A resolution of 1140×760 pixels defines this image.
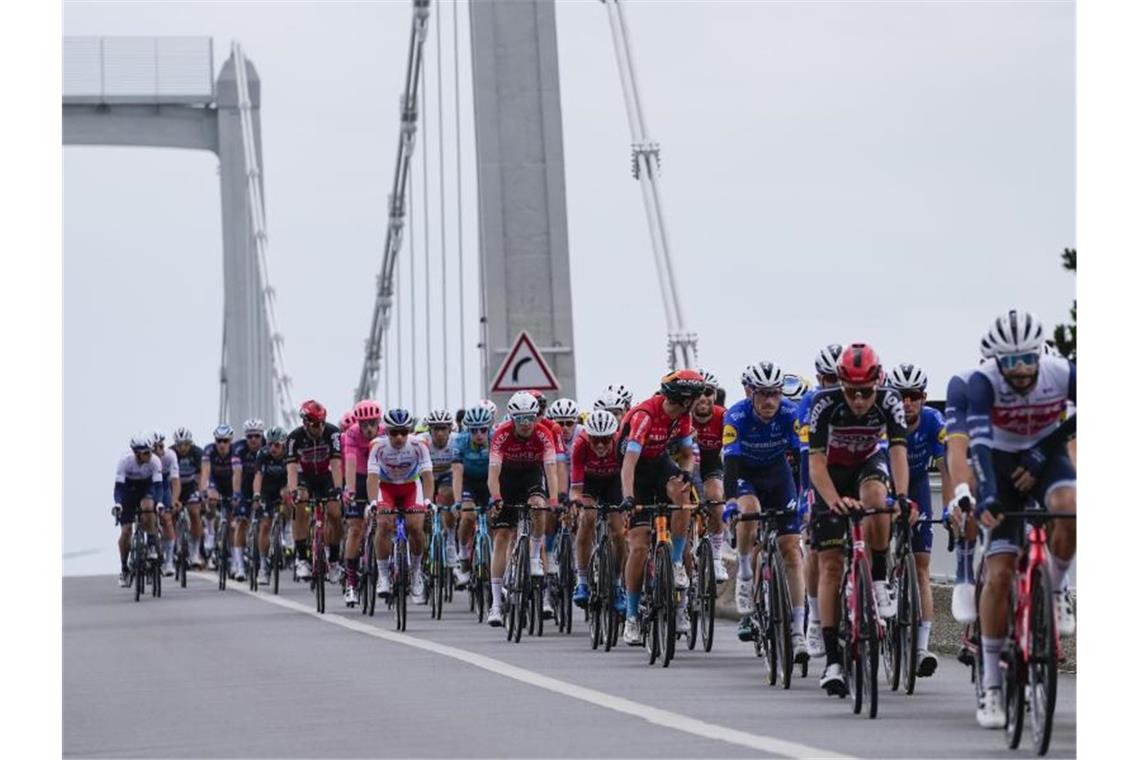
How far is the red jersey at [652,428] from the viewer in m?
19.3

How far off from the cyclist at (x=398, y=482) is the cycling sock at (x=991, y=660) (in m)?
12.0

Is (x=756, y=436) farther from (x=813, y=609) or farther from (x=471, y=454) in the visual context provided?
(x=471, y=454)

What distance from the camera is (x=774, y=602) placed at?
1639cm

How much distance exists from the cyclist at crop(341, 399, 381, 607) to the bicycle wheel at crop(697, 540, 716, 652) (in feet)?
23.0

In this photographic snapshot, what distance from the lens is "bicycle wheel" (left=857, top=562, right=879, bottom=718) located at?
14.3 metres

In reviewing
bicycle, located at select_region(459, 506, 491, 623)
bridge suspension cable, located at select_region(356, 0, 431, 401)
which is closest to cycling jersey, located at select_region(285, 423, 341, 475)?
bicycle, located at select_region(459, 506, 491, 623)

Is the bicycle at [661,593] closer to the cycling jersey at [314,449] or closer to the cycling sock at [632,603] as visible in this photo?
the cycling sock at [632,603]

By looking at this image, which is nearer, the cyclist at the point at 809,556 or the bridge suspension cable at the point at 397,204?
the cyclist at the point at 809,556

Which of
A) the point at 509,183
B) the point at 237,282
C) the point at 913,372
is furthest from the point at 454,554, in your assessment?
the point at 237,282

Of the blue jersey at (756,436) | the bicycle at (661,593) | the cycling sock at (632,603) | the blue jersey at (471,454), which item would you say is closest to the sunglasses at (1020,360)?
the blue jersey at (756,436)

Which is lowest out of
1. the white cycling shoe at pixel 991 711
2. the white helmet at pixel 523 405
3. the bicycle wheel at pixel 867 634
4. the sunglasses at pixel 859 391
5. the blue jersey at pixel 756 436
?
the white cycling shoe at pixel 991 711
